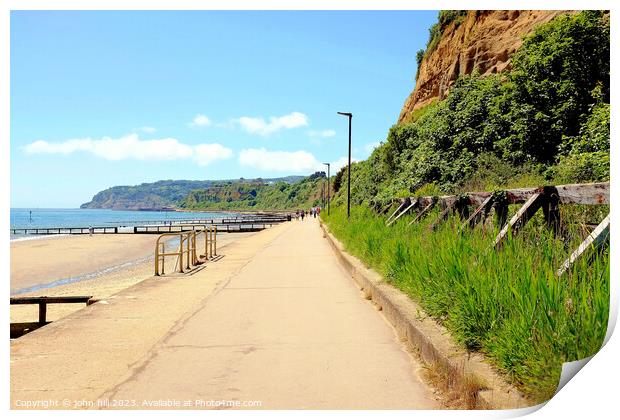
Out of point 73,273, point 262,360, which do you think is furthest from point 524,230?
point 73,273

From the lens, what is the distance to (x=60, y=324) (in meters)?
6.03

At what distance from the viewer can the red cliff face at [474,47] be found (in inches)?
973

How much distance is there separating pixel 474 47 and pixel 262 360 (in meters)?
27.8

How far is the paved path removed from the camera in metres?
3.66

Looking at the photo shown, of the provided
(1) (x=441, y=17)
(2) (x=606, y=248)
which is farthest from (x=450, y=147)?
(1) (x=441, y=17)

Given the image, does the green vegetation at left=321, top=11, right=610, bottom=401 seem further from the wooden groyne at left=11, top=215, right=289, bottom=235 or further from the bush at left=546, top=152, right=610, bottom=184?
the wooden groyne at left=11, top=215, right=289, bottom=235

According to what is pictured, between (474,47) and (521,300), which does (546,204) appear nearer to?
(521,300)

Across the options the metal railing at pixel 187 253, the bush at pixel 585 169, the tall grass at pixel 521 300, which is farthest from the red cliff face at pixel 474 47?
the tall grass at pixel 521 300

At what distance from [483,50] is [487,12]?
245cm

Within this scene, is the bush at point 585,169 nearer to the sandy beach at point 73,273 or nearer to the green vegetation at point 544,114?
the green vegetation at point 544,114

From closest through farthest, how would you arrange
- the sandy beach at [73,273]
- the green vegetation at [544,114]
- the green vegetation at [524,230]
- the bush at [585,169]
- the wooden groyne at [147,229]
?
the green vegetation at [524,230] → the bush at [585,169] → the green vegetation at [544,114] → the sandy beach at [73,273] → the wooden groyne at [147,229]

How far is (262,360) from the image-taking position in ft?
14.8

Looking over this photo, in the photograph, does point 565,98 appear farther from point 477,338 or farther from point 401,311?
point 477,338

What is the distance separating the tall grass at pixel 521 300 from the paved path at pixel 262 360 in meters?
0.59
